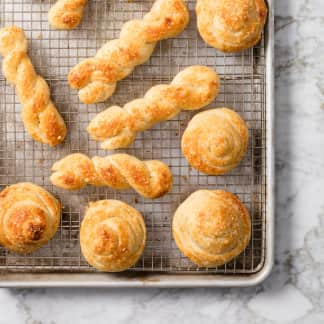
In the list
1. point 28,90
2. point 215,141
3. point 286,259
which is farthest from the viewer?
point 286,259

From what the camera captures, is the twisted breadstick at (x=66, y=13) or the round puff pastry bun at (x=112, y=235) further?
the twisted breadstick at (x=66, y=13)

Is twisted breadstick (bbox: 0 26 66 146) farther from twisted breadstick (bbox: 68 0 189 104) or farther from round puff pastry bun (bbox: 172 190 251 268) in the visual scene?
round puff pastry bun (bbox: 172 190 251 268)

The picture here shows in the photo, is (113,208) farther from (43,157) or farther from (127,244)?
(43,157)

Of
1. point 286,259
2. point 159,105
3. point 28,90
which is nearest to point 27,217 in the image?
point 28,90

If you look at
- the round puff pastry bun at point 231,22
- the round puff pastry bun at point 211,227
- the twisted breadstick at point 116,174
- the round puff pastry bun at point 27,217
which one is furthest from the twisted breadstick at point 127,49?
the round puff pastry bun at point 211,227

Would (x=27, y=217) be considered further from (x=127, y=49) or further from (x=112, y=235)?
(x=127, y=49)

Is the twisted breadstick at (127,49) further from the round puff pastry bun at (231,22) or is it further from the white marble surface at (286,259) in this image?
the white marble surface at (286,259)
